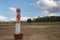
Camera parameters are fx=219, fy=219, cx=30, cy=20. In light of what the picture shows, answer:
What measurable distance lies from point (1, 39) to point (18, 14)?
1338mm

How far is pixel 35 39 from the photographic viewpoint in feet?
21.6

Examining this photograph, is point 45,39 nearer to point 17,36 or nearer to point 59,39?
point 59,39

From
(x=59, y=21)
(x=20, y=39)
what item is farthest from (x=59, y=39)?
(x=59, y=21)

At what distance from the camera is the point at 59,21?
14953 mm

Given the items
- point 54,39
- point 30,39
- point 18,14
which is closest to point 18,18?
point 18,14

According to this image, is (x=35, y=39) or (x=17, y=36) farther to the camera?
(x=35, y=39)

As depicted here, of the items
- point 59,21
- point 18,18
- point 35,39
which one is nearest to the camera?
point 18,18

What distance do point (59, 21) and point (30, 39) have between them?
8.55 m

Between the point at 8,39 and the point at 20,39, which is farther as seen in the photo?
the point at 8,39

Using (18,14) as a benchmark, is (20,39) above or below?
below

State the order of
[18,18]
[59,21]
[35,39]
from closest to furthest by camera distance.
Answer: [18,18] → [35,39] → [59,21]

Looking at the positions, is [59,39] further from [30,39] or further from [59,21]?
[59,21]

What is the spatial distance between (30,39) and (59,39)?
884 mm

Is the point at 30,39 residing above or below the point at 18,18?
below
